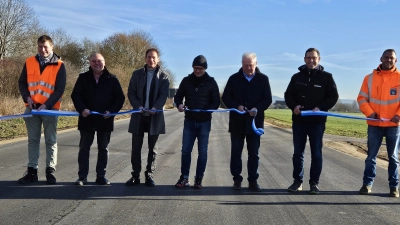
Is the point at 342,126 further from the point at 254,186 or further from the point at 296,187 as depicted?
the point at 254,186

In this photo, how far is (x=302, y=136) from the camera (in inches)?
273

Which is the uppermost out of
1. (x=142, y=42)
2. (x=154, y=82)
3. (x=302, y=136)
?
(x=142, y=42)

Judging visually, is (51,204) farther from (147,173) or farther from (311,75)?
(311,75)

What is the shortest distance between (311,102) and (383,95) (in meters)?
1.15

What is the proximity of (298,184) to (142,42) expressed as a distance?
54.6 m

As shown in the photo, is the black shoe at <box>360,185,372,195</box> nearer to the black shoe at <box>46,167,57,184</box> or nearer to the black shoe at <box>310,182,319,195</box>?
the black shoe at <box>310,182,319,195</box>

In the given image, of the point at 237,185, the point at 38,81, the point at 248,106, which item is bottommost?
the point at 237,185

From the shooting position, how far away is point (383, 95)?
668cm

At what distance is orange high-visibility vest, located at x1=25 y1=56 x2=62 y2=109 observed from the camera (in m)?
6.81

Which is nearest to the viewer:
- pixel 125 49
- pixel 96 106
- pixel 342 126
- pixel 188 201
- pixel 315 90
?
pixel 188 201

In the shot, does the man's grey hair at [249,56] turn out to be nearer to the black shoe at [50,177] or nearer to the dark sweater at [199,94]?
the dark sweater at [199,94]

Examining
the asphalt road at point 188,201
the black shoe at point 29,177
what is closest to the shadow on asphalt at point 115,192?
the asphalt road at point 188,201

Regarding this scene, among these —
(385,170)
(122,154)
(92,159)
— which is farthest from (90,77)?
(385,170)

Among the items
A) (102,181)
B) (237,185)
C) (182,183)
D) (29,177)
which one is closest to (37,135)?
(29,177)
